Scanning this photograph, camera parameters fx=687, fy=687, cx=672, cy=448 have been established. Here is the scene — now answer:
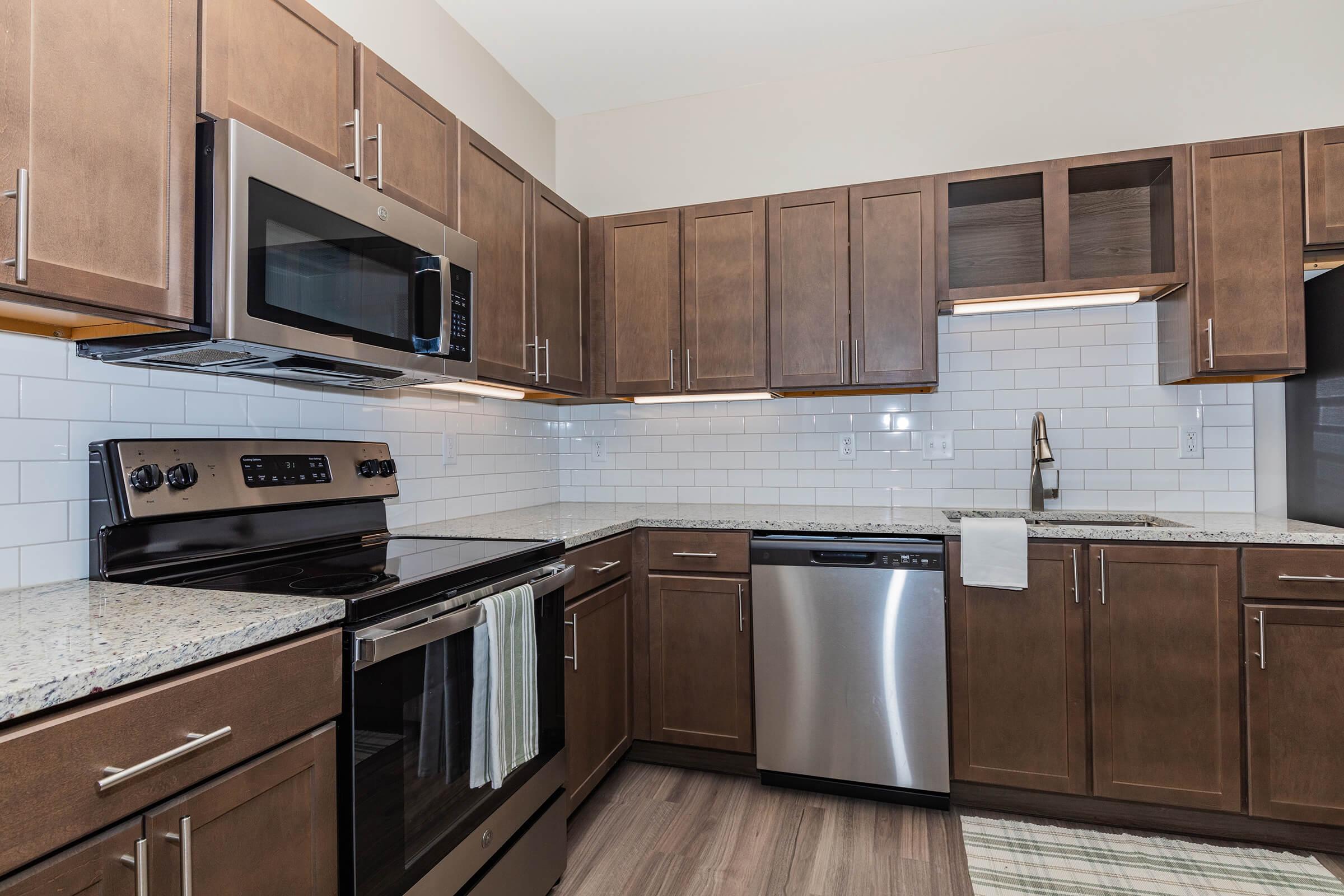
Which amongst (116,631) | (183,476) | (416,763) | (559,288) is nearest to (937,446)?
(559,288)

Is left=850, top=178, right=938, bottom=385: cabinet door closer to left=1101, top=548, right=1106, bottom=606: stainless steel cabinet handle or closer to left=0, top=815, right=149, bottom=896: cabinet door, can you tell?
left=1101, top=548, right=1106, bottom=606: stainless steel cabinet handle

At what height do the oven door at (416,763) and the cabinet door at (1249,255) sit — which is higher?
the cabinet door at (1249,255)

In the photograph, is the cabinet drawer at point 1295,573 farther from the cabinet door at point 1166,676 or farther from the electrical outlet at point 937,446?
the electrical outlet at point 937,446

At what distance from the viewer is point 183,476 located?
4.88 ft

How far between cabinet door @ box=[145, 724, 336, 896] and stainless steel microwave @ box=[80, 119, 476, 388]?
763 mm

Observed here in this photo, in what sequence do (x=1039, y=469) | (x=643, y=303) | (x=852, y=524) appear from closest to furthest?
(x=852, y=524)
(x=1039, y=469)
(x=643, y=303)

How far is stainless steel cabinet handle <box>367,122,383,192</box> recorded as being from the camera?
5.63 feet

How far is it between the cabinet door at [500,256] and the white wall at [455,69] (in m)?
0.39

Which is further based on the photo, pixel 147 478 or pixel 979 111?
pixel 979 111

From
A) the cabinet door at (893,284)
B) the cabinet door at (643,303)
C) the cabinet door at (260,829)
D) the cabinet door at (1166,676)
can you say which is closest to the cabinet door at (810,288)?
the cabinet door at (893,284)

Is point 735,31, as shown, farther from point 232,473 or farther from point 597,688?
point 597,688

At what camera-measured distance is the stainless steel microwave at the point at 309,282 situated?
4.19ft

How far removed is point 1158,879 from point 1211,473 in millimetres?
1460

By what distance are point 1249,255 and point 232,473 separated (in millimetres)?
3083
